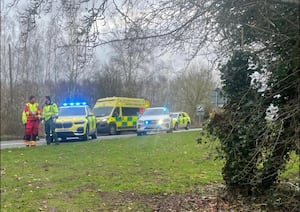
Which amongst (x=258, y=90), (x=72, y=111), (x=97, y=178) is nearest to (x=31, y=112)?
(x=72, y=111)

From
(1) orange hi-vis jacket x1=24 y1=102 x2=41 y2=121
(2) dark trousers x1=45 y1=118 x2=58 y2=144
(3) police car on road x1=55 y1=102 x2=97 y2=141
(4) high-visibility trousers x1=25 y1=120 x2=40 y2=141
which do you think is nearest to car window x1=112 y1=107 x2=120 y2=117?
(3) police car on road x1=55 y1=102 x2=97 y2=141

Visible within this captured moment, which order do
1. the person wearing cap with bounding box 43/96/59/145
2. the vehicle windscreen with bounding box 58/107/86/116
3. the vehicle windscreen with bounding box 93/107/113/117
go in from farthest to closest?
the vehicle windscreen with bounding box 93/107/113/117
the vehicle windscreen with bounding box 58/107/86/116
the person wearing cap with bounding box 43/96/59/145

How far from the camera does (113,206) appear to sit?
19.5 ft

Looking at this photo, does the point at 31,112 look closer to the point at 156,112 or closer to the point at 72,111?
the point at 72,111

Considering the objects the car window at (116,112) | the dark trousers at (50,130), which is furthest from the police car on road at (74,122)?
the car window at (116,112)

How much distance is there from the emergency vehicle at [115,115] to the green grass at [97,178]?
1494cm

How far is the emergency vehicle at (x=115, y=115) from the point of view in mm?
27062

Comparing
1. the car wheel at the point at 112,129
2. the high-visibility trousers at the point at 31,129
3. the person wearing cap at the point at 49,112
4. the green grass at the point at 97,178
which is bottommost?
the green grass at the point at 97,178

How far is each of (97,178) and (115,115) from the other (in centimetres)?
2028

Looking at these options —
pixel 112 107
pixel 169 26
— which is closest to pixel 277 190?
pixel 169 26

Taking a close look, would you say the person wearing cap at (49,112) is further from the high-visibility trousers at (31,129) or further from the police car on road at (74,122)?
the police car on road at (74,122)

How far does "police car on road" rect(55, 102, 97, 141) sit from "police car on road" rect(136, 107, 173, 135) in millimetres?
5215

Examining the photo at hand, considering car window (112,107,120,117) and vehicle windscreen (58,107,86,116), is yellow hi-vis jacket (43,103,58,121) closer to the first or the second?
vehicle windscreen (58,107,86,116)

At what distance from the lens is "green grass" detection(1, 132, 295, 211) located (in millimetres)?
6160
